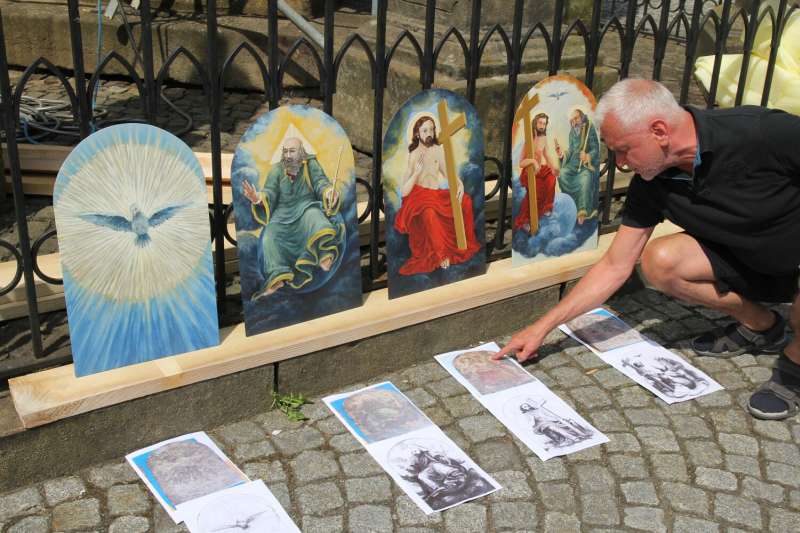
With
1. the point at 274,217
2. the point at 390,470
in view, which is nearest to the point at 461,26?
the point at 274,217

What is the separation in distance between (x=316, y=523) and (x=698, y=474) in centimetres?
129

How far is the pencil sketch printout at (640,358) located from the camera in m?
3.55

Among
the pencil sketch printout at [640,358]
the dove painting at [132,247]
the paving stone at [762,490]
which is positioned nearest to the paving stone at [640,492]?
the paving stone at [762,490]

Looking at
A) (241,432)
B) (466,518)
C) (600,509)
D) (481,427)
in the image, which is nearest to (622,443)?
(600,509)

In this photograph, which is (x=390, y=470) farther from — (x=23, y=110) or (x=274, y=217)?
(x=23, y=110)

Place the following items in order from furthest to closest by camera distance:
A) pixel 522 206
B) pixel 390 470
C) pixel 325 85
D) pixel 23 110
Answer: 1. pixel 23 110
2. pixel 522 206
3. pixel 325 85
4. pixel 390 470

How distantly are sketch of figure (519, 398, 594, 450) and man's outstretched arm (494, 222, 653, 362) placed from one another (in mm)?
235

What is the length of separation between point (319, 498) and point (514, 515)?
62 cm

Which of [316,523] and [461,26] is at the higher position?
[461,26]

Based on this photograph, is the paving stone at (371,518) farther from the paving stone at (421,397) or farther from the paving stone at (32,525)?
the paving stone at (32,525)

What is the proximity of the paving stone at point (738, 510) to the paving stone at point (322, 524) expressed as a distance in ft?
3.91

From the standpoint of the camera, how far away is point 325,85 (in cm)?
320

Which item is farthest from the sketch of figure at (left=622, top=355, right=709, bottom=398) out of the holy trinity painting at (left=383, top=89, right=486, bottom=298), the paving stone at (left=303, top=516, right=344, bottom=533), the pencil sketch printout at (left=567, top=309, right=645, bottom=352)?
the paving stone at (left=303, top=516, right=344, bottom=533)

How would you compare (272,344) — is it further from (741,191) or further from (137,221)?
(741,191)
